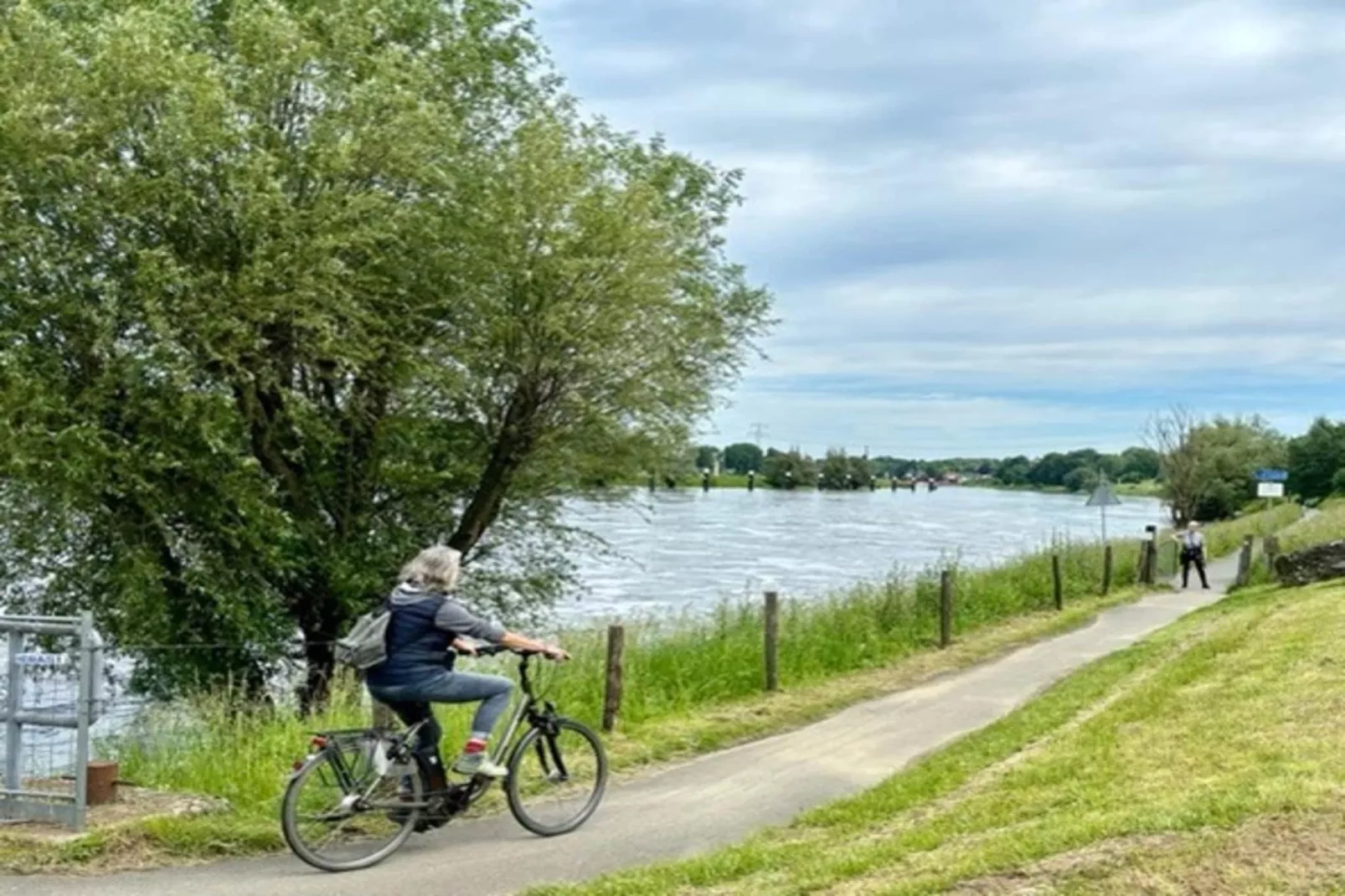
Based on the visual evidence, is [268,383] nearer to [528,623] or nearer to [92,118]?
[92,118]

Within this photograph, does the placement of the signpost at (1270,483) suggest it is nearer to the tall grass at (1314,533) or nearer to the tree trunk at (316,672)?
the tall grass at (1314,533)

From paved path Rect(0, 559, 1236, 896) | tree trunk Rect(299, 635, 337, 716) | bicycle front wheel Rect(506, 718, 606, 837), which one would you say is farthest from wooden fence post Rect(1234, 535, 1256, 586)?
Result: bicycle front wheel Rect(506, 718, 606, 837)

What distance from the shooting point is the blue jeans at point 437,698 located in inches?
297

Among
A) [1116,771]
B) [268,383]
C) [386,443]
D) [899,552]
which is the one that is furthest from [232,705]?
[899,552]

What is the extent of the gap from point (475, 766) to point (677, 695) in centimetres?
646

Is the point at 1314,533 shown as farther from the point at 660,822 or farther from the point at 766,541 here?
the point at 660,822

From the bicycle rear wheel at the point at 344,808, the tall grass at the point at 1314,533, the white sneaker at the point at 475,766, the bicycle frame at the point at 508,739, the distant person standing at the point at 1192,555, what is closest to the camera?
the bicycle rear wheel at the point at 344,808

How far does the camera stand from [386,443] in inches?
717

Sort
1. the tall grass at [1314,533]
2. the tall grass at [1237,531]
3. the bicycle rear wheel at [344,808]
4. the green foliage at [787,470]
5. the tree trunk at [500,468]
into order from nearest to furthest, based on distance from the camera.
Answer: the bicycle rear wheel at [344,808] → the tree trunk at [500,468] → the tall grass at [1314,533] → the tall grass at [1237,531] → the green foliage at [787,470]

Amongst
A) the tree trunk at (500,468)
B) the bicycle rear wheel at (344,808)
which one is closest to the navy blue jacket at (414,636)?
the bicycle rear wheel at (344,808)

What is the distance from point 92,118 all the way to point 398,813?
33.2ft

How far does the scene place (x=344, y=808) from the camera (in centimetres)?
731

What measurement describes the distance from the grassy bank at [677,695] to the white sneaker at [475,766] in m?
1.04

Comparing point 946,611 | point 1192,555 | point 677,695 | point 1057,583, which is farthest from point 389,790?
point 1192,555
